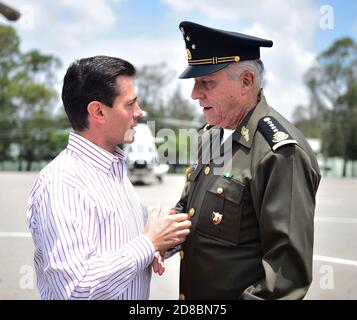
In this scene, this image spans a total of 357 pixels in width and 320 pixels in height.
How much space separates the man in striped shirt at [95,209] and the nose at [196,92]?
260 mm

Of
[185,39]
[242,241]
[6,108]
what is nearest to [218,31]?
[185,39]

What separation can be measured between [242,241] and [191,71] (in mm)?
783

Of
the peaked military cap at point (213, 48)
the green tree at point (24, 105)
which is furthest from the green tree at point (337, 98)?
the peaked military cap at point (213, 48)

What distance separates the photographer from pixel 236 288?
5.78 ft

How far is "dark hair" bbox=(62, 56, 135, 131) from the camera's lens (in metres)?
1.71

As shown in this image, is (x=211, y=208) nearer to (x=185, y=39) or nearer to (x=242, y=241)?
(x=242, y=241)

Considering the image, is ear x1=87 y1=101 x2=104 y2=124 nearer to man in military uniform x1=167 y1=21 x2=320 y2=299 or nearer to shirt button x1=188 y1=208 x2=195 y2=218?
man in military uniform x1=167 y1=21 x2=320 y2=299

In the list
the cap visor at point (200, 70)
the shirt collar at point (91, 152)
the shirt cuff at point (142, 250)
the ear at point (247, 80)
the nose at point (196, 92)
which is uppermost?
the cap visor at point (200, 70)

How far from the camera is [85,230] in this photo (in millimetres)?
1555

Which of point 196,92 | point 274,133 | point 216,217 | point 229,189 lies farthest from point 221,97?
point 216,217

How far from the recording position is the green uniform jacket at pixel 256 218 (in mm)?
1565

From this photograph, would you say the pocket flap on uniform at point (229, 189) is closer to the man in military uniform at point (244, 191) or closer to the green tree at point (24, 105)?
the man in military uniform at point (244, 191)

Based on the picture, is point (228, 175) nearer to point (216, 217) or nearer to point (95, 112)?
point (216, 217)

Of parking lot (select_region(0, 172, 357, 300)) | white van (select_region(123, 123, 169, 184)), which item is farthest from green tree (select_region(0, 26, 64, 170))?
parking lot (select_region(0, 172, 357, 300))
